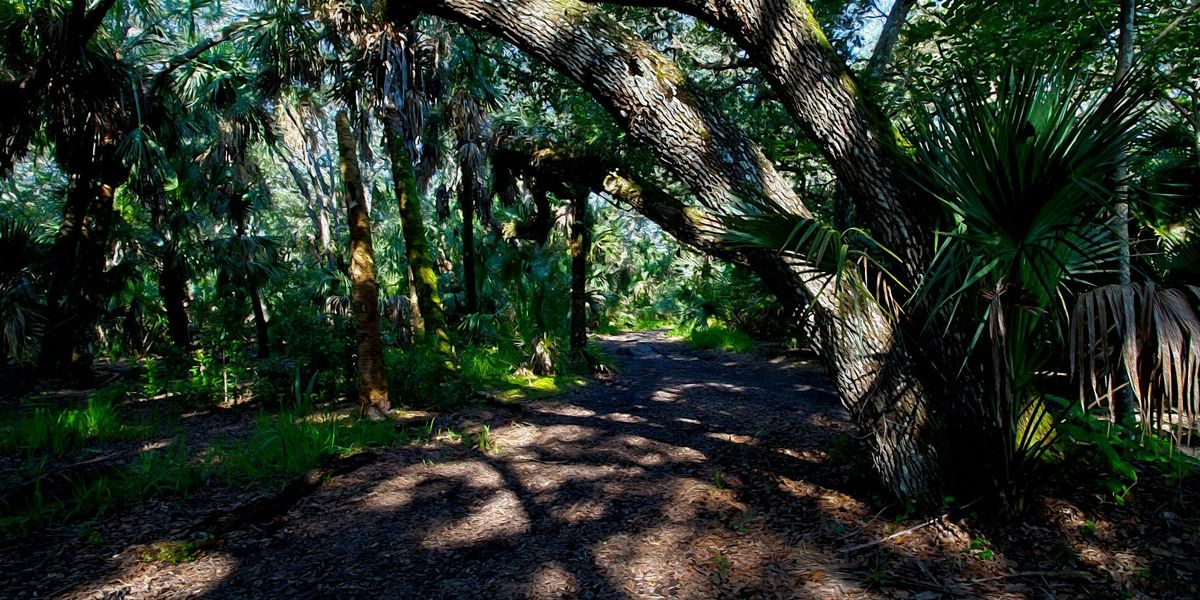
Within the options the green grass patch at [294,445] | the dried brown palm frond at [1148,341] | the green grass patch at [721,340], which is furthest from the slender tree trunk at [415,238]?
the dried brown palm frond at [1148,341]

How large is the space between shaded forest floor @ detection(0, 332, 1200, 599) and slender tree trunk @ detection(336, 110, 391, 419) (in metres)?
1.68

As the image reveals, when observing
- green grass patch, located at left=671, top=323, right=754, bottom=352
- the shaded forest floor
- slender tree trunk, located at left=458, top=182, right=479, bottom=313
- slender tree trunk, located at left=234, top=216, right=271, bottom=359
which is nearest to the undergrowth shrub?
the shaded forest floor

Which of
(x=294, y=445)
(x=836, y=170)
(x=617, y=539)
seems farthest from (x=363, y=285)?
(x=836, y=170)

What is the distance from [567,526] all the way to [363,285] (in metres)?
3.85

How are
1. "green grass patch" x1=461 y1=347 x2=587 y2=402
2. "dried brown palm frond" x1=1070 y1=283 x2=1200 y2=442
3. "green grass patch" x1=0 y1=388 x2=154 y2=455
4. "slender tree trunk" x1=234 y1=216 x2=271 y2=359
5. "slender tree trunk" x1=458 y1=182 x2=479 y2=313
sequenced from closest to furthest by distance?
1. "dried brown palm frond" x1=1070 y1=283 x2=1200 y2=442
2. "green grass patch" x1=0 y1=388 x2=154 y2=455
3. "green grass patch" x1=461 y1=347 x2=587 y2=402
4. "slender tree trunk" x1=234 y1=216 x2=271 y2=359
5. "slender tree trunk" x1=458 y1=182 x2=479 y2=313

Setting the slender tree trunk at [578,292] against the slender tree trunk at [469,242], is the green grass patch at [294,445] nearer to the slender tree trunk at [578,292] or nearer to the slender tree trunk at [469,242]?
the slender tree trunk at [578,292]

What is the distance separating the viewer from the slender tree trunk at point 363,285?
658 cm

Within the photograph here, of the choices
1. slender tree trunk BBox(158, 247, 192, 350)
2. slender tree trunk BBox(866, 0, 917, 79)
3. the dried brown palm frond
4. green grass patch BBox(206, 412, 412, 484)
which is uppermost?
slender tree trunk BBox(866, 0, 917, 79)

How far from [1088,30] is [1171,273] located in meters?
2.54

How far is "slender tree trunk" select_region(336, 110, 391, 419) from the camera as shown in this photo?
6578 mm

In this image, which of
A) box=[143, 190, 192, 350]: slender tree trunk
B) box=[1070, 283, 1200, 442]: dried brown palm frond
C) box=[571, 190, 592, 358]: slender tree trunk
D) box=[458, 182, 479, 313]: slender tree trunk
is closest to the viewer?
box=[1070, 283, 1200, 442]: dried brown palm frond

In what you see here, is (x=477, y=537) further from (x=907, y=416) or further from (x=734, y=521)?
(x=907, y=416)

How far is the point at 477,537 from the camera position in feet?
12.6

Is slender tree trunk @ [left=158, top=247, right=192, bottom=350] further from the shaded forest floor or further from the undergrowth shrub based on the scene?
the undergrowth shrub
